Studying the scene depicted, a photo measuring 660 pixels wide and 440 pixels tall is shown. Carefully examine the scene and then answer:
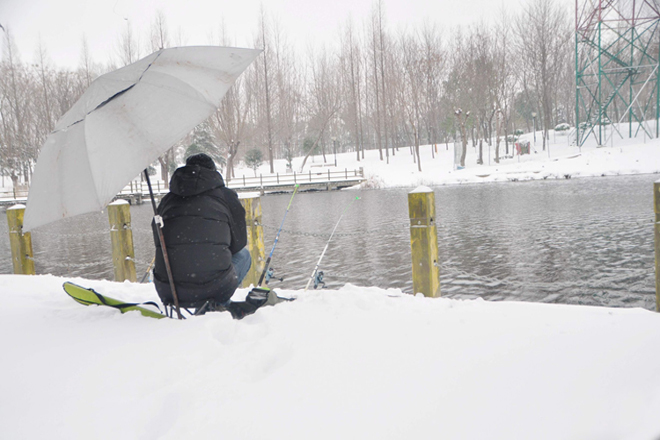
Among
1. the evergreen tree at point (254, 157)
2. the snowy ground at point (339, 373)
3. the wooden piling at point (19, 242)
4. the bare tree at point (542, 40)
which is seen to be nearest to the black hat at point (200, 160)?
the snowy ground at point (339, 373)

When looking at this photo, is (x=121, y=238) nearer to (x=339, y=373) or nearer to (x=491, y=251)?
(x=339, y=373)

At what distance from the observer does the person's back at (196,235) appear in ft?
10.00

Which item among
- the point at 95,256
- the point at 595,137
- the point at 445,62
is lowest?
the point at 95,256

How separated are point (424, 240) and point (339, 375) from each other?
7.39 feet

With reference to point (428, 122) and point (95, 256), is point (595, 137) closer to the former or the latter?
point (428, 122)

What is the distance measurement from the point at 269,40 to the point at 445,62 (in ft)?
51.9

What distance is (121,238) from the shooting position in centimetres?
602

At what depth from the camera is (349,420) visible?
1.96m

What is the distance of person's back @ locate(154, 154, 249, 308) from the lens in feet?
10.00

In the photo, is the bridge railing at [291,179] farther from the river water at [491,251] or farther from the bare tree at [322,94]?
the river water at [491,251]

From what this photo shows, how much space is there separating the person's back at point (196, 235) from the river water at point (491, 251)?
7.58 feet

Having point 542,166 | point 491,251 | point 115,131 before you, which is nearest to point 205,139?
point 542,166

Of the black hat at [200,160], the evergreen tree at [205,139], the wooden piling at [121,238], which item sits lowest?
the wooden piling at [121,238]

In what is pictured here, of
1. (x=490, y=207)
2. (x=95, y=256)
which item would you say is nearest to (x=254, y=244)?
(x=95, y=256)
